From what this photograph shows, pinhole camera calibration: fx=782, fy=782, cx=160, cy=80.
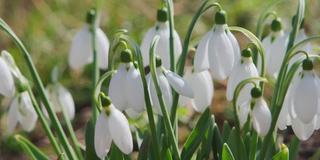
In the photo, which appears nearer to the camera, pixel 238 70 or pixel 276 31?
pixel 238 70

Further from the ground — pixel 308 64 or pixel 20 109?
pixel 308 64

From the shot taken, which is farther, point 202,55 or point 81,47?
point 81,47

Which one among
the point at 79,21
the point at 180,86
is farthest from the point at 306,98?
the point at 79,21

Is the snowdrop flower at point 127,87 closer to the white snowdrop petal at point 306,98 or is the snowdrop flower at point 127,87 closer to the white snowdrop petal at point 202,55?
the white snowdrop petal at point 202,55

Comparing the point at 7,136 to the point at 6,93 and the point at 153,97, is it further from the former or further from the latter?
the point at 153,97

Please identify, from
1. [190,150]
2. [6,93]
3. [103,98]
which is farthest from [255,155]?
[6,93]

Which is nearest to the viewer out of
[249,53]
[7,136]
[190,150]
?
[249,53]

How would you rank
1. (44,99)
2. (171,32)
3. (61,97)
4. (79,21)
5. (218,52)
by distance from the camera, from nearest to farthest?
(218,52), (171,32), (44,99), (61,97), (79,21)

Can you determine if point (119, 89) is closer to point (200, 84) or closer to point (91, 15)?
point (200, 84)

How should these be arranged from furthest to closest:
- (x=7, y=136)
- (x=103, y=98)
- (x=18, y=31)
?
1. (x=18, y=31)
2. (x=7, y=136)
3. (x=103, y=98)
